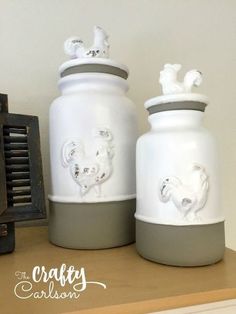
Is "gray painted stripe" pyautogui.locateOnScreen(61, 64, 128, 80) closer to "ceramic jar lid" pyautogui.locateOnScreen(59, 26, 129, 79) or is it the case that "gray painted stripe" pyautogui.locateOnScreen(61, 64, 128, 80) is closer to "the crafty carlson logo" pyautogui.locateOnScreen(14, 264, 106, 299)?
"ceramic jar lid" pyautogui.locateOnScreen(59, 26, 129, 79)

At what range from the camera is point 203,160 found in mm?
497

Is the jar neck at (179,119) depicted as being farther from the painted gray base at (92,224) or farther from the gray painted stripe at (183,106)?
the painted gray base at (92,224)

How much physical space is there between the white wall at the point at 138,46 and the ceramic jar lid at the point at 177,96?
0.31 m

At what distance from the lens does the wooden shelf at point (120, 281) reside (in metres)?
0.37

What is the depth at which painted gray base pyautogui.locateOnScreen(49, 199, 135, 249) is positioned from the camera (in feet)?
1.90

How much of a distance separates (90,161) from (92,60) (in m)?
0.18

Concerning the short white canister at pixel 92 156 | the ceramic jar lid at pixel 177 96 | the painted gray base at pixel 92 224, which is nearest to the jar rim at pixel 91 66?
the short white canister at pixel 92 156

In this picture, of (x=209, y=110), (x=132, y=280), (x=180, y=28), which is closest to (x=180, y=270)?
(x=132, y=280)

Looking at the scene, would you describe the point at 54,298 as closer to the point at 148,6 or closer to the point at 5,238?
the point at 5,238

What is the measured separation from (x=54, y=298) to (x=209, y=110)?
0.70m

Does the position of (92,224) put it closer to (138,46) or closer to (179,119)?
(179,119)

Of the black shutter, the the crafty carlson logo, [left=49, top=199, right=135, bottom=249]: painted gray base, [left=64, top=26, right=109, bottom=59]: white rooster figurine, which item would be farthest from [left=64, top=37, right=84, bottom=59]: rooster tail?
the the crafty carlson logo

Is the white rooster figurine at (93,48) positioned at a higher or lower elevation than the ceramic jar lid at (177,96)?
higher

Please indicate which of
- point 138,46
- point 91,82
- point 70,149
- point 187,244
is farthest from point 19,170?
point 138,46
